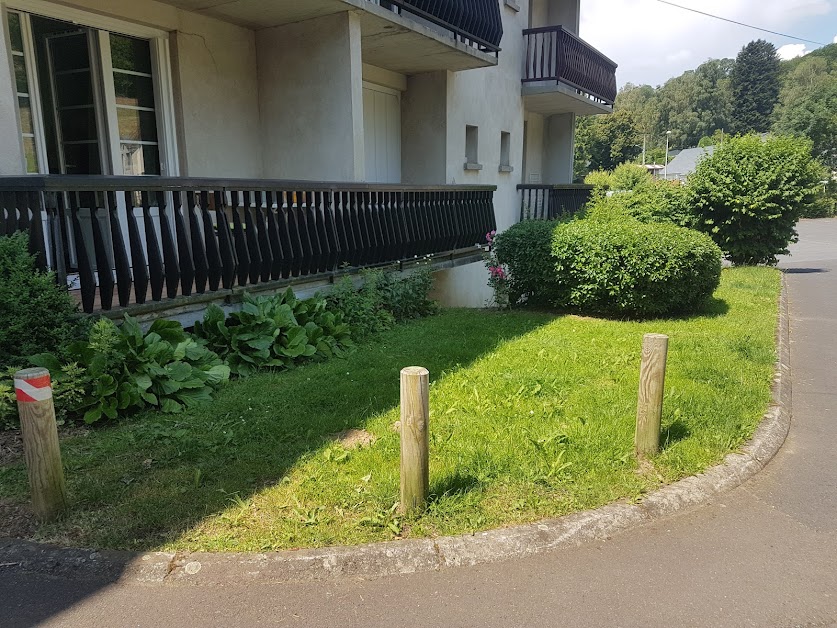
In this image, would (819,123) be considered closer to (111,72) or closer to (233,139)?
(233,139)

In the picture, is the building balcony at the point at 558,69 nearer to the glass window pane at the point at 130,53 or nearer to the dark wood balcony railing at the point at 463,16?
the dark wood balcony railing at the point at 463,16

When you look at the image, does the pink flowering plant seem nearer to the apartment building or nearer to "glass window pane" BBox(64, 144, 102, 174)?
the apartment building

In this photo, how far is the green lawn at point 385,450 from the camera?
3.29m

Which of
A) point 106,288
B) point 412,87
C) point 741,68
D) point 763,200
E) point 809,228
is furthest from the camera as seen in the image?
point 741,68

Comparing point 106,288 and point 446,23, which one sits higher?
point 446,23

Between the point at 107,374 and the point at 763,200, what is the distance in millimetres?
13700

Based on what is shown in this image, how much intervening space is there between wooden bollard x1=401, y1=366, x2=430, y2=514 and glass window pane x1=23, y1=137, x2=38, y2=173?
5194mm

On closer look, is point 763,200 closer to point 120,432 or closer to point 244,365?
point 244,365

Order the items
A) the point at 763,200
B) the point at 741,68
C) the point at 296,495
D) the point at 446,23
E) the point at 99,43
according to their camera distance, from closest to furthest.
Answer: the point at 296,495 < the point at 99,43 < the point at 446,23 < the point at 763,200 < the point at 741,68

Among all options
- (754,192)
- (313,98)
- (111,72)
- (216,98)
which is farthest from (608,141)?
(111,72)

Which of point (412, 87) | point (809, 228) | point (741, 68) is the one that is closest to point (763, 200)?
point (412, 87)

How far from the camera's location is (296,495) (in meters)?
3.56

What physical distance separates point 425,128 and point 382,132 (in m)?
0.90

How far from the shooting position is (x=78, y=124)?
6754 millimetres
